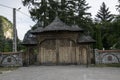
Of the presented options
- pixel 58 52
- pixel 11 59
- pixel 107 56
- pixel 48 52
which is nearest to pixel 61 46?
pixel 58 52

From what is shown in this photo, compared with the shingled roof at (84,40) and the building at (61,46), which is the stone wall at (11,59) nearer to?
the building at (61,46)

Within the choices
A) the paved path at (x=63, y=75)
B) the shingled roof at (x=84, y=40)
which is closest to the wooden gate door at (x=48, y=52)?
the shingled roof at (x=84, y=40)

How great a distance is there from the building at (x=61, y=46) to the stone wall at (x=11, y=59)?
1444mm

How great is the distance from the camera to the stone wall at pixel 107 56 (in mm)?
31172

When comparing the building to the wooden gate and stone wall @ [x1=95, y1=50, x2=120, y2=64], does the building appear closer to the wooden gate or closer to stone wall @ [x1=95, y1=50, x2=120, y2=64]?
the wooden gate

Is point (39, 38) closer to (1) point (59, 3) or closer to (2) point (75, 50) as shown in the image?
(2) point (75, 50)

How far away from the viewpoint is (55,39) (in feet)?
107

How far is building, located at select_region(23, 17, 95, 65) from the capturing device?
31984 mm

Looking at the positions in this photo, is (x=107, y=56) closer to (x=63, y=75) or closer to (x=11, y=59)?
(x=11, y=59)

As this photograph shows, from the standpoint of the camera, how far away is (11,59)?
104ft

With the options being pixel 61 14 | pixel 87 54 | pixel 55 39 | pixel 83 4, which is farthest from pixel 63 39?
pixel 83 4

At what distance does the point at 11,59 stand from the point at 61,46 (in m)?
5.97

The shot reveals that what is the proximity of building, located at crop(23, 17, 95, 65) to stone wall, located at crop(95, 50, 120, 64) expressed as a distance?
104cm

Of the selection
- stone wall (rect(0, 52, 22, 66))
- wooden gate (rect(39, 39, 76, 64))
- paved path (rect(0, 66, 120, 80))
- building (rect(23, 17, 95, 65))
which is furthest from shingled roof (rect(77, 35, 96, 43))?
paved path (rect(0, 66, 120, 80))
